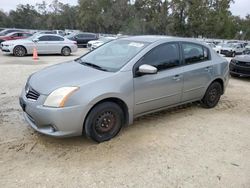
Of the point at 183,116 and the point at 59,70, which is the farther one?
the point at 183,116

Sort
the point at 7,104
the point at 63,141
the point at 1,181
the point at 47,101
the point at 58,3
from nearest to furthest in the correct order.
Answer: the point at 1,181, the point at 47,101, the point at 63,141, the point at 7,104, the point at 58,3

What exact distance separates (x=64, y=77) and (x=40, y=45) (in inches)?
500

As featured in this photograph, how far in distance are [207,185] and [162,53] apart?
2364 millimetres

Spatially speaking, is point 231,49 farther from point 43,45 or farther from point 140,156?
point 140,156

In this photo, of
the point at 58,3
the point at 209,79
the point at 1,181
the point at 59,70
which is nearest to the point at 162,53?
the point at 209,79

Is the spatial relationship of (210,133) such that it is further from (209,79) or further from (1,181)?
(1,181)

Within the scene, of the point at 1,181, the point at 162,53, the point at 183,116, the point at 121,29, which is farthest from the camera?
the point at 121,29

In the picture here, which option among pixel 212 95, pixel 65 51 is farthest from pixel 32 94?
pixel 65 51

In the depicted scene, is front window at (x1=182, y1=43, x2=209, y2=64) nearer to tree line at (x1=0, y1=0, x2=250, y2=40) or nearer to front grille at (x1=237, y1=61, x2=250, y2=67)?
front grille at (x1=237, y1=61, x2=250, y2=67)

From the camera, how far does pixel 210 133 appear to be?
14.8ft

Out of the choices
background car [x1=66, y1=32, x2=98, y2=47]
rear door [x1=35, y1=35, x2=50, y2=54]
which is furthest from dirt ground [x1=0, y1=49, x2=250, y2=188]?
background car [x1=66, y1=32, x2=98, y2=47]

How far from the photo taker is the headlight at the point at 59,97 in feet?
11.5

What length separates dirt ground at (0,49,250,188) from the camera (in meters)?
3.14

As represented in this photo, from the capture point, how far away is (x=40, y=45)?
1567cm
